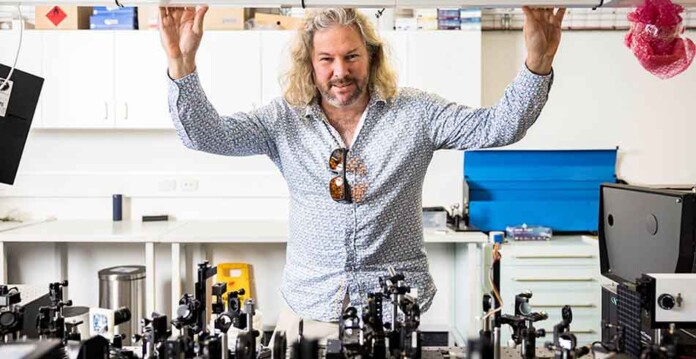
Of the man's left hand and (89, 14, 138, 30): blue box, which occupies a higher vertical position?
(89, 14, 138, 30): blue box

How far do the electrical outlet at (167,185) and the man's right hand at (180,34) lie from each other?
111 inches

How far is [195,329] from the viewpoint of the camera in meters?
1.27

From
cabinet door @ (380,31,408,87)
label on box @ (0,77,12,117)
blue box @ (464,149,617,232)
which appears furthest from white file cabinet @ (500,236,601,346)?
label on box @ (0,77,12,117)

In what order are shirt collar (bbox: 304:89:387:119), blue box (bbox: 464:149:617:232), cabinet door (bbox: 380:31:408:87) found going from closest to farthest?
shirt collar (bbox: 304:89:387:119) < cabinet door (bbox: 380:31:408:87) < blue box (bbox: 464:149:617:232)

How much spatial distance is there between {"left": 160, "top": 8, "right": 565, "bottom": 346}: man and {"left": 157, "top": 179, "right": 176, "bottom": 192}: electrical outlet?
8.40ft

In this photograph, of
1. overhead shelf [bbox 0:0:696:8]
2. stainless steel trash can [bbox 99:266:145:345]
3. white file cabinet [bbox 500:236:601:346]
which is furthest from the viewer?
stainless steel trash can [bbox 99:266:145:345]

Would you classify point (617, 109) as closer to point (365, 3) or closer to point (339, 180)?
point (339, 180)

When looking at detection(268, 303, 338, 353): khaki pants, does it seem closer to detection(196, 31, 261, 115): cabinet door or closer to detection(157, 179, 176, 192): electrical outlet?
detection(196, 31, 261, 115): cabinet door

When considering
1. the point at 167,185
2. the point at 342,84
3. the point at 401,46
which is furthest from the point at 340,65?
the point at 167,185

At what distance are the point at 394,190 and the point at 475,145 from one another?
0.83 ft

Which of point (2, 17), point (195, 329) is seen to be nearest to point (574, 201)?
point (195, 329)

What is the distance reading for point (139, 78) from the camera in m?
3.76

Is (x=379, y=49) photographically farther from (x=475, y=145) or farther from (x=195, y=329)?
(x=195, y=329)

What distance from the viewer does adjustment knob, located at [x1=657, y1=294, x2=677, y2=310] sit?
1.23m
